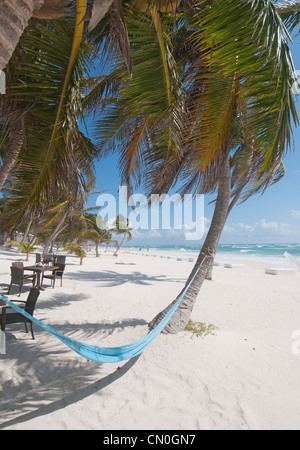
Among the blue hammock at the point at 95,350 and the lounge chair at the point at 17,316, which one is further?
the lounge chair at the point at 17,316

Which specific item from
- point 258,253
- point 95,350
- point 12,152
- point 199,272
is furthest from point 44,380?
point 258,253

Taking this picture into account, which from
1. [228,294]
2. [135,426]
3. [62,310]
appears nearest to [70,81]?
[135,426]

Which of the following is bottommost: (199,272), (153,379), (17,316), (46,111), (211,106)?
(153,379)

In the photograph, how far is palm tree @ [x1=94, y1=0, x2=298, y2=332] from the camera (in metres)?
1.87

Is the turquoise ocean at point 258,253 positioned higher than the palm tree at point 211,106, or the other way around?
the palm tree at point 211,106

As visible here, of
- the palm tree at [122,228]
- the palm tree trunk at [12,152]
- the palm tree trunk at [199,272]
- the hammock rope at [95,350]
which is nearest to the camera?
the hammock rope at [95,350]

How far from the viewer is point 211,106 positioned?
2.83m

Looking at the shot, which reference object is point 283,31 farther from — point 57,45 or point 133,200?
point 133,200

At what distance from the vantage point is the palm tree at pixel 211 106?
1.87 meters

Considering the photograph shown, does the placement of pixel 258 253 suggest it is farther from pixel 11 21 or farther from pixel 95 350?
pixel 11 21

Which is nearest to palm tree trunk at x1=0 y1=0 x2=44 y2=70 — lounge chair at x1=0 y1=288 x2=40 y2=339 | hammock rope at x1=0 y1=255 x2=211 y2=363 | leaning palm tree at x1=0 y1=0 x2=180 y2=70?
leaning palm tree at x1=0 y1=0 x2=180 y2=70

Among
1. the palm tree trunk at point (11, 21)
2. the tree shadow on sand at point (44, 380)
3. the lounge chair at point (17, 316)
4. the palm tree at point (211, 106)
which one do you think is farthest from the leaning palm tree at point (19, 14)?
the lounge chair at point (17, 316)

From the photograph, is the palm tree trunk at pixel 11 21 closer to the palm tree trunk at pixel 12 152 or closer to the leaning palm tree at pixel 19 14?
the leaning palm tree at pixel 19 14

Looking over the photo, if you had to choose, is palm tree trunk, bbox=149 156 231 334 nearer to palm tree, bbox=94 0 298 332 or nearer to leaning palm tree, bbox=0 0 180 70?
palm tree, bbox=94 0 298 332
